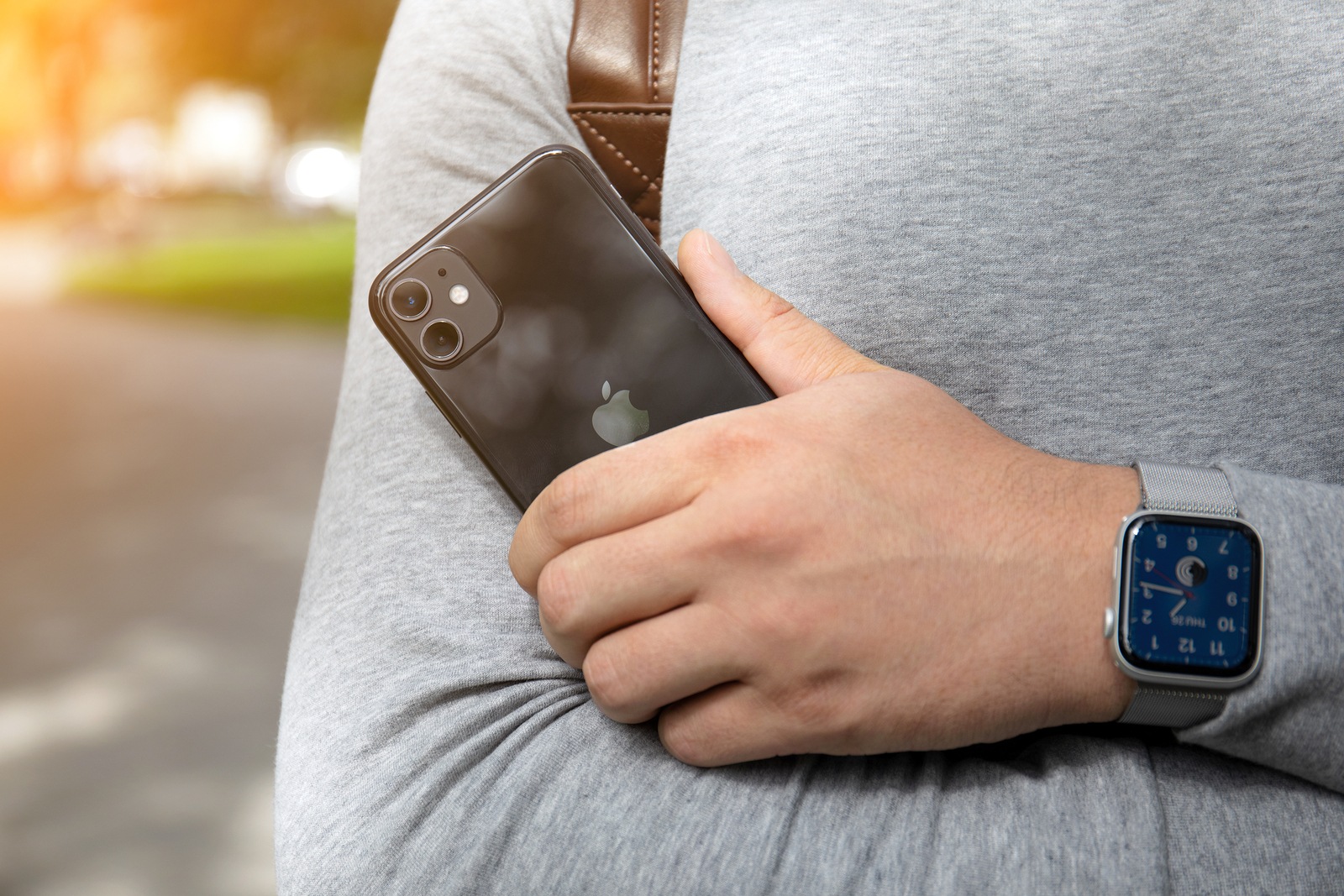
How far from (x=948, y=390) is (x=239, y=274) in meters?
3.77

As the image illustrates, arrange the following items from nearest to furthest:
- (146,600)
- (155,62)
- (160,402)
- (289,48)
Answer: (146,600) < (160,402) < (155,62) < (289,48)

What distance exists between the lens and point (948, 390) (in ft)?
1.59

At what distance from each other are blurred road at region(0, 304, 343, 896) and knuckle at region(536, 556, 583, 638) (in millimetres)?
1243

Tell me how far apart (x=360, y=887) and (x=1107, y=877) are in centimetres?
34

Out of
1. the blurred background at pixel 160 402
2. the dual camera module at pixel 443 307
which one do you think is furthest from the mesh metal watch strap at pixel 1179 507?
the blurred background at pixel 160 402

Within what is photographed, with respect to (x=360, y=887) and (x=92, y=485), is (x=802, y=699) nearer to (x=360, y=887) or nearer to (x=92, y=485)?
(x=360, y=887)

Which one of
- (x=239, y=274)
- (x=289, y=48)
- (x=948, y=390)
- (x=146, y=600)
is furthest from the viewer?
(x=239, y=274)

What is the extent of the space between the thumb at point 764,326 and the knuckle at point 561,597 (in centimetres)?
16

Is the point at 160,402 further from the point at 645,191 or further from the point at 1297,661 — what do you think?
the point at 1297,661

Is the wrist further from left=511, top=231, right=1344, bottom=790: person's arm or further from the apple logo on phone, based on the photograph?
the apple logo on phone

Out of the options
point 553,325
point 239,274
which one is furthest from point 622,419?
point 239,274

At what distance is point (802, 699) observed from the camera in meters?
0.39

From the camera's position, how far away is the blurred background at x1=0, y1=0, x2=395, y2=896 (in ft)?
4.85

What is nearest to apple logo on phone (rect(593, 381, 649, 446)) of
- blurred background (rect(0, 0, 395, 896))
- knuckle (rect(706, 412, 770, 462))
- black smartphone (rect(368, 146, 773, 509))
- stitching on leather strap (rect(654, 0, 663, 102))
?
black smartphone (rect(368, 146, 773, 509))
